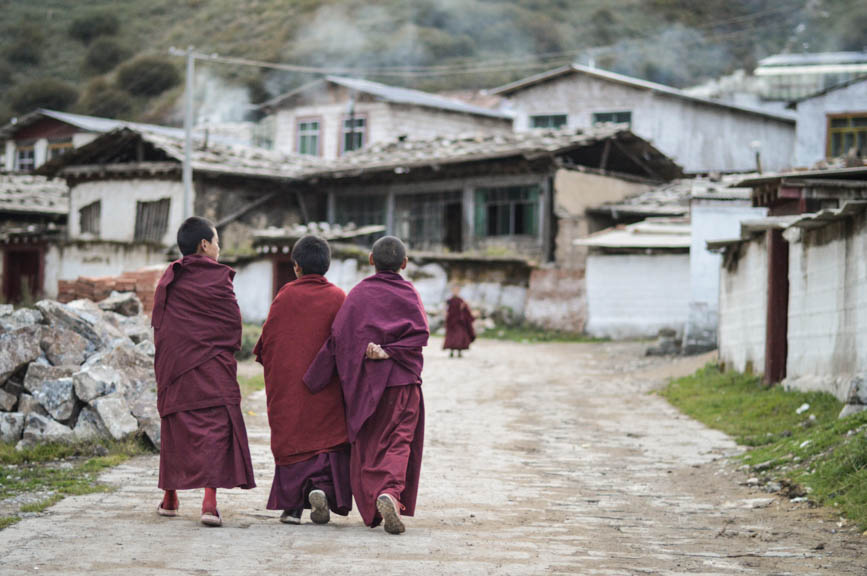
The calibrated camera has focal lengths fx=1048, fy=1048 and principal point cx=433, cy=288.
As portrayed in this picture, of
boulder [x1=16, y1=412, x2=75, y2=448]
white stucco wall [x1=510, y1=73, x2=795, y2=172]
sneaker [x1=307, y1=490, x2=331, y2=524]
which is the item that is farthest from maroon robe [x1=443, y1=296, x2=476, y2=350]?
white stucco wall [x1=510, y1=73, x2=795, y2=172]

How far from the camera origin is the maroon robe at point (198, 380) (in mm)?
5816

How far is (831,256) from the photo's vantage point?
10.0 meters

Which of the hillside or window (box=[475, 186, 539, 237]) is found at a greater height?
the hillside

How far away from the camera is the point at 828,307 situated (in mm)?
10055

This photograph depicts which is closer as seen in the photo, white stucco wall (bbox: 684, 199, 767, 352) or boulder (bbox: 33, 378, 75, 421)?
boulder (bbox: 33, 378, 75, 421)

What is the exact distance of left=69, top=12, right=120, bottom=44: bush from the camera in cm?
6894

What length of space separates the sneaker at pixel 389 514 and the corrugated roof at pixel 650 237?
1680 cm

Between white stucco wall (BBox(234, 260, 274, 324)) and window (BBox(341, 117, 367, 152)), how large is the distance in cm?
1195

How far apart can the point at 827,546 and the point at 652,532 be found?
3.08 ft

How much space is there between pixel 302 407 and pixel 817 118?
93.0 ft

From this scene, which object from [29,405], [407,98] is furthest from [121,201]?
[29,405]

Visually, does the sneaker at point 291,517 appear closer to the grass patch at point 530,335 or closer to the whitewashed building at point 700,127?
the grass patch at point 530,335

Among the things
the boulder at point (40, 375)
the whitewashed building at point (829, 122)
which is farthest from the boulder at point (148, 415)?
the whitewashed building at point (829, 122)

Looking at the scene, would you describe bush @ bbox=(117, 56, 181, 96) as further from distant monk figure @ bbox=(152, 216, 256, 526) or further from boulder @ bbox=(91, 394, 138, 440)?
distant monk figure @ bbox=(152, 216, 256, 526)
